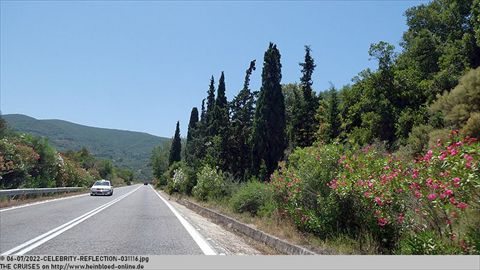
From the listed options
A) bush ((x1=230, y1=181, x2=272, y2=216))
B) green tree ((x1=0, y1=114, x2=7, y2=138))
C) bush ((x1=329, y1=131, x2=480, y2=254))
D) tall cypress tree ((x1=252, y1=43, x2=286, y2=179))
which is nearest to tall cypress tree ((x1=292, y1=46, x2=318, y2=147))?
tall cypress tree ((x1=252, y1=43, x2=286, y2=179))

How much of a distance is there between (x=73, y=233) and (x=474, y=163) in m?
9.63

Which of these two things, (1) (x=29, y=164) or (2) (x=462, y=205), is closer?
(2) (x=462, y=205)

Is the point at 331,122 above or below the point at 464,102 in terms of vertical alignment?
above

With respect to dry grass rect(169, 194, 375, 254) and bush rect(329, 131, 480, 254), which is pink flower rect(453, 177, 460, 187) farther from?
dry grass rect(169, 194, 375, 254)

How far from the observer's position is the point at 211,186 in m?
29.4

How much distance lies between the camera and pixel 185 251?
9.26m

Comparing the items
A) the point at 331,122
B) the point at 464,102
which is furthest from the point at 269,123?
the point at 331,122

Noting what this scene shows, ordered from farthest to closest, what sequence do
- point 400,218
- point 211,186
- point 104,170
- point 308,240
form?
1. point 104,170
2. point 211,186
3. point 308,240
4. point 400,218

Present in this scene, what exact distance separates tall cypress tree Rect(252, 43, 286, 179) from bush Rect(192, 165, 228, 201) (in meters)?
8.67

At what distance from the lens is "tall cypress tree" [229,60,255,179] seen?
46.9 meters

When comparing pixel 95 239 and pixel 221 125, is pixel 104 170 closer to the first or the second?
pixel 221 125

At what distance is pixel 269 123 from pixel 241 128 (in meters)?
9.72

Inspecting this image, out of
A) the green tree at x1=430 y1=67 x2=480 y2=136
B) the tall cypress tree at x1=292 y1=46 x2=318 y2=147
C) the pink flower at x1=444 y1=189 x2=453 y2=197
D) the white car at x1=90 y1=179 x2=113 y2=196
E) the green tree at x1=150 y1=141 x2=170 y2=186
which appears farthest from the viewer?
the green tree at x1=150 y1=141 x2=170 y2=186

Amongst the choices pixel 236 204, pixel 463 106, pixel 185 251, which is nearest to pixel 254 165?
pixel 463 106
